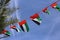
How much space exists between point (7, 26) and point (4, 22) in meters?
0.31

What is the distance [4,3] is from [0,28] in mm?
1477

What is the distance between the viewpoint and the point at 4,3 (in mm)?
43344

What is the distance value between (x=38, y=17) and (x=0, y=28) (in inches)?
97.7

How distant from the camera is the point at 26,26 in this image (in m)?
41.8

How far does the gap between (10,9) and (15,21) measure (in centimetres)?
83

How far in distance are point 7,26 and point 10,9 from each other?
100 centimetres

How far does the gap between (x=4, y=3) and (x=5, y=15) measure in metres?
0.70

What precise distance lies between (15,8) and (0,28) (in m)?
1.44

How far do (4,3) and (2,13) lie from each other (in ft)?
2.06

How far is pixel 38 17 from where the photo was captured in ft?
138

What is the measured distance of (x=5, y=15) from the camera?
43312 millimetres

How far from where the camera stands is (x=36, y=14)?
41938 mm

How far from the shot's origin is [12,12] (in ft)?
142

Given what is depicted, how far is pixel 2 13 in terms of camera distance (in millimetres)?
43125
